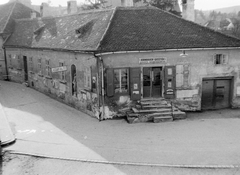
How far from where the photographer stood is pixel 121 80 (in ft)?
57.2

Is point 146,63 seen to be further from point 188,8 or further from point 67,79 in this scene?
point 188,8

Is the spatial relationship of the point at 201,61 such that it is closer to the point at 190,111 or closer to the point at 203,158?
the point at 190,111

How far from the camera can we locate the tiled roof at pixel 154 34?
682 inches

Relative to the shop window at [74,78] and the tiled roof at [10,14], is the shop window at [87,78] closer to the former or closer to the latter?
the shop window at [74,78]

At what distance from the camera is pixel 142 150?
42.0ft

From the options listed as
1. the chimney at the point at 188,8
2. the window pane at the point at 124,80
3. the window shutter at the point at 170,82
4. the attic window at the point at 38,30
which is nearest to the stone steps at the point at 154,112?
the window shutter at the point at 170,82

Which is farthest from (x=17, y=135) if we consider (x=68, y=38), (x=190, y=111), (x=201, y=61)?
(x=201, y=61)

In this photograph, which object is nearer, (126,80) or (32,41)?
(126,80)

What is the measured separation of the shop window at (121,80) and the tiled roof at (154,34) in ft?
4.75

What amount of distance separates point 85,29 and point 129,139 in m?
9.38

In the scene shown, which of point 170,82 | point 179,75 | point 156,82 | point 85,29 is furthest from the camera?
point 85,29

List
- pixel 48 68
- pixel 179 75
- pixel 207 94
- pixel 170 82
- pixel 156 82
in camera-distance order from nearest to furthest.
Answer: pixel 170 82 < pixel 179 75 < pixel 156 82 < pixel 207 94 < pixel 48 68

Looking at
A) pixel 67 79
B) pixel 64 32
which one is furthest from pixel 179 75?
pixel 64 32

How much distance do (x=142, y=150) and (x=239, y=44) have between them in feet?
33.2
